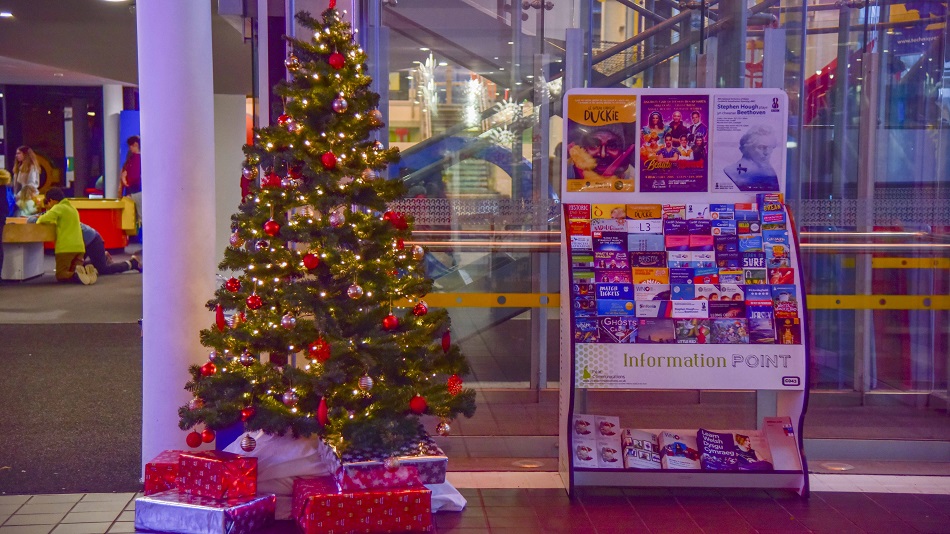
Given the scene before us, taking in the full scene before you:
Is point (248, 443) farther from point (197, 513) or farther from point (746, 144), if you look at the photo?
point (746, 144)

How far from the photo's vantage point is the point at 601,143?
4.65 meters

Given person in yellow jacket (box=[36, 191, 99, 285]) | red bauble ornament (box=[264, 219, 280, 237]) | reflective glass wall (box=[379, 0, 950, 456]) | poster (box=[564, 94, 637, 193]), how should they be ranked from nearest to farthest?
red bauble ornament (box=[264, 219, 280, 237]), poster (box=[564, 94, 637, 193]), reflective glass wall (box=[379, 0, 950, 456]), person in yellow jacket (box=[36, 191, 99, 285])

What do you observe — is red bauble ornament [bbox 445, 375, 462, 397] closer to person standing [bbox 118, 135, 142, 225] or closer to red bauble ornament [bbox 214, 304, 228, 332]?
red bauble ornament [bbox 214, 304, 228, 332]

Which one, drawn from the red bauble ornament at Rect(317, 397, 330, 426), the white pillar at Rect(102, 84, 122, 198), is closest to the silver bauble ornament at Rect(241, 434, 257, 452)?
the red bauble ornament at Rect(317, 397, 330, 426)

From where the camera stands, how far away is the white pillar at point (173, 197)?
4.48 meters

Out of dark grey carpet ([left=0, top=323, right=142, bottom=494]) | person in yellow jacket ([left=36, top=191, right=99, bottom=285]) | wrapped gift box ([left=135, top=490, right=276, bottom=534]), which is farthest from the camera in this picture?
person in yellow jacket ([left=36, top=191, right=99, bottom=285])

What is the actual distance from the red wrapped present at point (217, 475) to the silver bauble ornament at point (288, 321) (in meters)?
0.58

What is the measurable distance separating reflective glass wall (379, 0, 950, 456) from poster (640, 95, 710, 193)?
869 mm

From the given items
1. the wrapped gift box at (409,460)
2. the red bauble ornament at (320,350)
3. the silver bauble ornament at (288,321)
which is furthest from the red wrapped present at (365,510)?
the silver bauble ornament at (288,321)

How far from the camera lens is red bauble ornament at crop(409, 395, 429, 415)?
4.19 meters

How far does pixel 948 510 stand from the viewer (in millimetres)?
4453

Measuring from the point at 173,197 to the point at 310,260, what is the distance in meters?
0.86

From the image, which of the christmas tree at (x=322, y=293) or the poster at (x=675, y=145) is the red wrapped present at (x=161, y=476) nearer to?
the christmas tree at (x=322, y=293)

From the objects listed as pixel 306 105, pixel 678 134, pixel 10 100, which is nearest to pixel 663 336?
pixel 678 134
